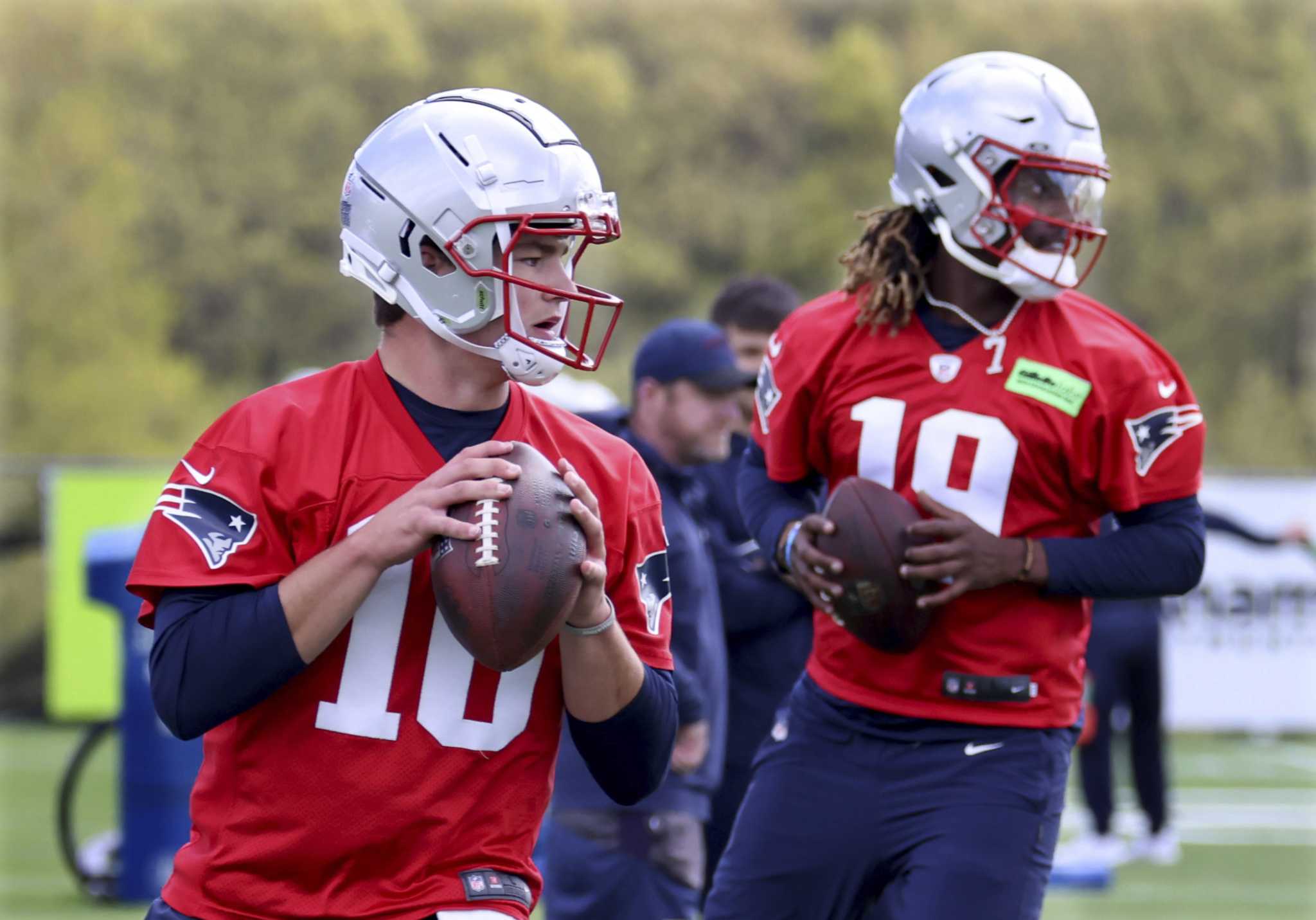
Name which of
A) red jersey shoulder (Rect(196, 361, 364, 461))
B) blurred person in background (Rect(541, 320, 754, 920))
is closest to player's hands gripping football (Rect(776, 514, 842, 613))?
blurred person in background (Rect(541, 320, 754, 920))

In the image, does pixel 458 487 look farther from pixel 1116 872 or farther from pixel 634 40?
pixel 634 40

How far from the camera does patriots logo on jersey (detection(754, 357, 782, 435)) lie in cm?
393

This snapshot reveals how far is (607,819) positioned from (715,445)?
44.2 inches

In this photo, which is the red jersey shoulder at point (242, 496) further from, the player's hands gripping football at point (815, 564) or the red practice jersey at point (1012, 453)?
the red practice jersey at point (1012, 453)

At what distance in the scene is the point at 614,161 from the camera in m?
32.0

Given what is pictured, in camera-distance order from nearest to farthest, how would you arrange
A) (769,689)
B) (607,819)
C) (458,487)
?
(458,487) → (607,819) → (769,689)

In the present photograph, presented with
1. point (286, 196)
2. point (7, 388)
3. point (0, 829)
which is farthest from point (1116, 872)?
point (286, 196)

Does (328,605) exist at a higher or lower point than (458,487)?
lower

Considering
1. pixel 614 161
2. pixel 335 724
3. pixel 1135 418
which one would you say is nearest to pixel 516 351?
pixel 335 724

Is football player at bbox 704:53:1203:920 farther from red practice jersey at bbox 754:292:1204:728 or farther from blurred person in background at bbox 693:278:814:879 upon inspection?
blurred person in background at bbox 693:278:814:879

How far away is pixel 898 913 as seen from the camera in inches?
139

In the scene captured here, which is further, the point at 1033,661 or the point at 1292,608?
the point at 1292,608

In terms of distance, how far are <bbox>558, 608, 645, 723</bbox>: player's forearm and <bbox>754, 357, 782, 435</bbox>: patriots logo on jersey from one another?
Answer: 51.5 inches

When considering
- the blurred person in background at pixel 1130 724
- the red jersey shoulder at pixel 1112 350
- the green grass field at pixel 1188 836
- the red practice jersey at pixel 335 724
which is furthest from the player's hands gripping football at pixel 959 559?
the blurred person in background at pixel 1130 724
